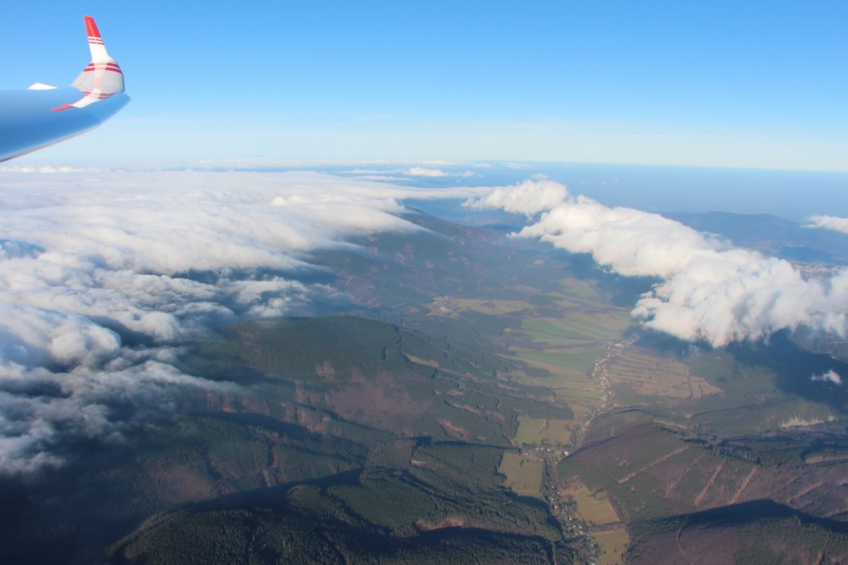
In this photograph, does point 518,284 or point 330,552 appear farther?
point 518,284

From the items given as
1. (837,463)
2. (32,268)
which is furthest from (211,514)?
(837,463)

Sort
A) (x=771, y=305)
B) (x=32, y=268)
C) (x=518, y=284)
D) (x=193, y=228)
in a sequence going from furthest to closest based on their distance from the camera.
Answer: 1. (x=518, y=284)
2. (x=193, y=228)
3. (x=771, y=305)
4. (x=32, y=268)

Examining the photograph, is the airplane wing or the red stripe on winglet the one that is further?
the red stripe on winglet

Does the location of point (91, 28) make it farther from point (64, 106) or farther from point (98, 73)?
point (64, 106)

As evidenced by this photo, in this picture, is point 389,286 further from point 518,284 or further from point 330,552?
point 330,552

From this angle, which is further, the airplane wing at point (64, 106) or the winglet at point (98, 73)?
the winglet at point (98, 73)

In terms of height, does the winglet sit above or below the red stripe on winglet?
below
